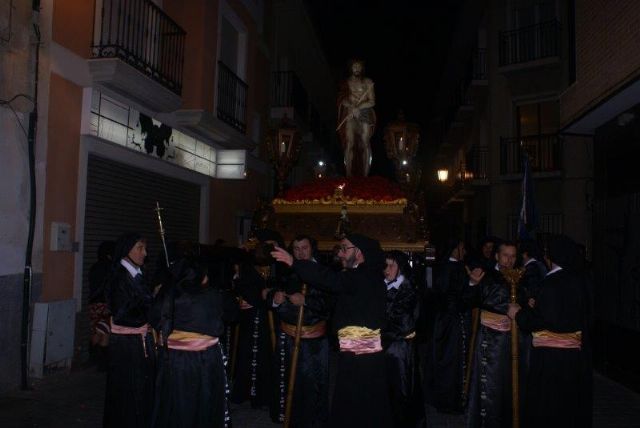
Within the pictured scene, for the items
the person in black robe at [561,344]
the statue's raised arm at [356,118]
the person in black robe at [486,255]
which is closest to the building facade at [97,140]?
the statue's raised arm at [356,118]

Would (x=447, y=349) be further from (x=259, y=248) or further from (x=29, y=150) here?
(x=29, y=150)

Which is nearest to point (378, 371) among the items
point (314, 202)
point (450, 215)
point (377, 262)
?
point (377, 262)

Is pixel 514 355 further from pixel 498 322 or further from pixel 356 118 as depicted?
pixel 356 118

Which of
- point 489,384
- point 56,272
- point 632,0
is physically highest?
point 632,0

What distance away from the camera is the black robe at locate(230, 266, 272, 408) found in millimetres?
6629

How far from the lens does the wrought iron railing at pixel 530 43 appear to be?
17266 mm

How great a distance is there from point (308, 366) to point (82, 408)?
9.91 feet

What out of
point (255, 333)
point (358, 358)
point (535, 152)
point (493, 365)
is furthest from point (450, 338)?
point (535, 152)

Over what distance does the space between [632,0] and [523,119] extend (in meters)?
10.8

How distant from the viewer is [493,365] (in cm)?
590

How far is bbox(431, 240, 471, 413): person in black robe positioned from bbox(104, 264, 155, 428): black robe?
3.52 metres

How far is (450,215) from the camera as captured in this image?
31328mm

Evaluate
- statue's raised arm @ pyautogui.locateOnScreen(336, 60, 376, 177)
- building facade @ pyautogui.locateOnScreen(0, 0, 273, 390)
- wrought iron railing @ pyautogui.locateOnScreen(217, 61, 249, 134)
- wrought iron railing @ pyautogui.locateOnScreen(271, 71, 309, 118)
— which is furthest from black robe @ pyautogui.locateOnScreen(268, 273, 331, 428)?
wrought iron railing @ pyautogui.locateOnScreen(271, 71, 309, 118)

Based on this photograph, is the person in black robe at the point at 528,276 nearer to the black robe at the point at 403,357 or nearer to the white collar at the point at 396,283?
the black robe at the point at 403,357
